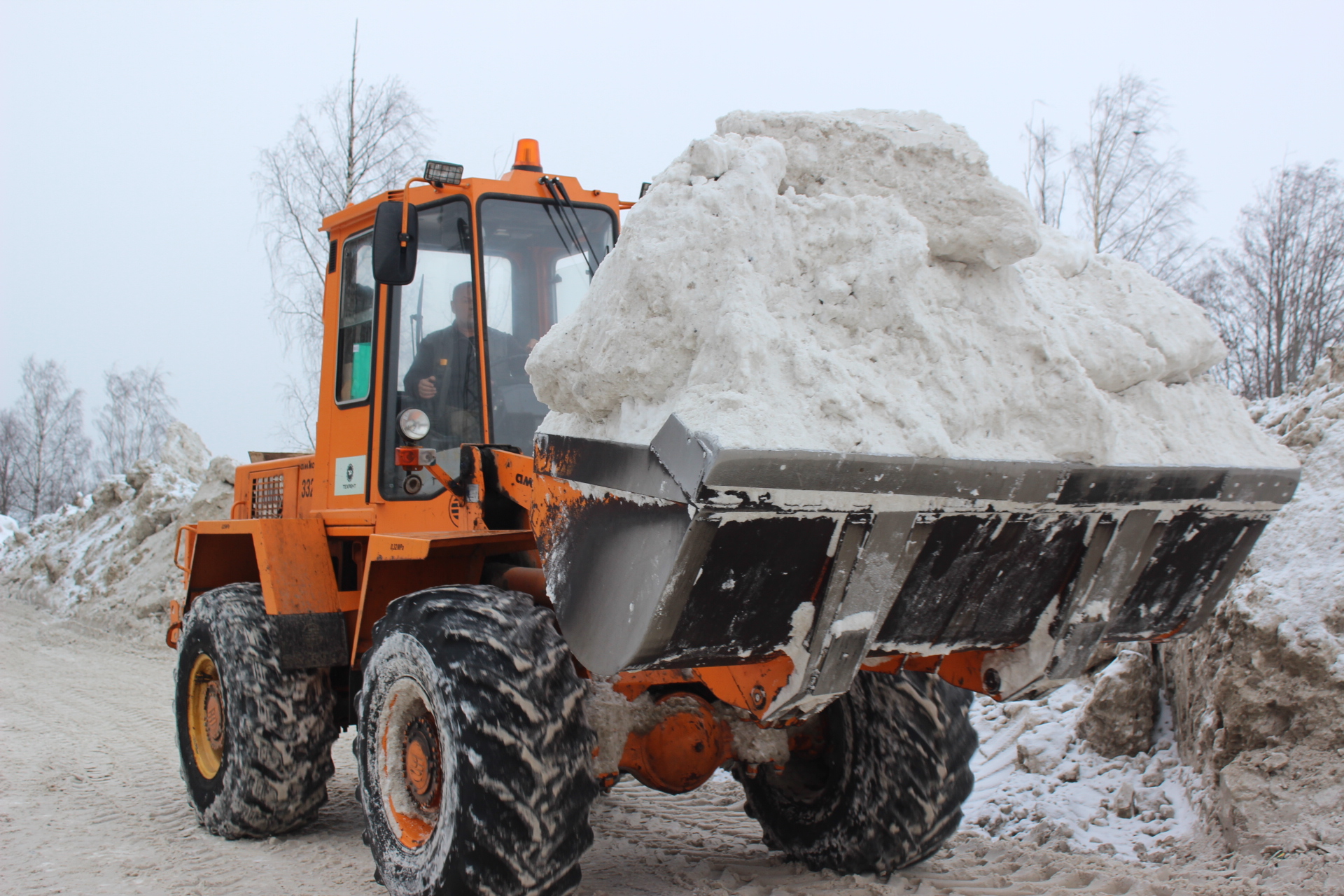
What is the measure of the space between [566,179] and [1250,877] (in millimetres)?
3683

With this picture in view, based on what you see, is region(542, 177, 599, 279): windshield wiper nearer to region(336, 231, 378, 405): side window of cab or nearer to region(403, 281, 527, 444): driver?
region(403, 281, 527, 444): driver

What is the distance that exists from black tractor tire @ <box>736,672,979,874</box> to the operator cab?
1.61 metres

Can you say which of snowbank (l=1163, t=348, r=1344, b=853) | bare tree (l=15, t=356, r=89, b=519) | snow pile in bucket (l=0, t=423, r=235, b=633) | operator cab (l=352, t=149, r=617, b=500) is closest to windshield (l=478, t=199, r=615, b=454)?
operator cab (l=352, t=149, r=617, b=500)

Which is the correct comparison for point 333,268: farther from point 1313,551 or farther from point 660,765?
point 1313,551

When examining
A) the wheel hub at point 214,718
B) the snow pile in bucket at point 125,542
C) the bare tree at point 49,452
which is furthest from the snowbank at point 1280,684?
the bare tree at point 49,452

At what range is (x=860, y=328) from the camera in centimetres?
266

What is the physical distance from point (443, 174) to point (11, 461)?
42972mm

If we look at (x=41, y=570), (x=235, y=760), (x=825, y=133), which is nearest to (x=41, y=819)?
(x=235, y=760)

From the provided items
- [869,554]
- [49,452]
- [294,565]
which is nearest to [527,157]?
[294,565]

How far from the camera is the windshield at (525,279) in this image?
402 centimetres

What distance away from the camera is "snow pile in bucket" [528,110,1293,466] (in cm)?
249

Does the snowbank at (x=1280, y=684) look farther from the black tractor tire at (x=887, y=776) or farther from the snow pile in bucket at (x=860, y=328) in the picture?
the snow pile in bucket at (x=860, y=328)

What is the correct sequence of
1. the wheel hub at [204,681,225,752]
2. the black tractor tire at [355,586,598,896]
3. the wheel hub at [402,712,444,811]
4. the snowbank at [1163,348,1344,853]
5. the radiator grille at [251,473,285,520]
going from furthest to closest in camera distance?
the radiator grille at [251,473,285,520], the wheel hub at [204,681,225,752], the snowbank at [1163,348,1344,853], the wheel hub at [402,712,444,811], the black tractor tire at [355,586,598,896]

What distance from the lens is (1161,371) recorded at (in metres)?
3.00
